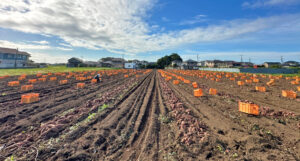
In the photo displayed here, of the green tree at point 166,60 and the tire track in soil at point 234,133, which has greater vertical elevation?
the green tree at point 166,60

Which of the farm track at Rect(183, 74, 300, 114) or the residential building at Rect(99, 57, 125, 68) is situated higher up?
the residential building at Rect(99, 57, 125, 68)

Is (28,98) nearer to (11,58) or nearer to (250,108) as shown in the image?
(250,108)

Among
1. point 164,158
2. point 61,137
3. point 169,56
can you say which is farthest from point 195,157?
point 169,56

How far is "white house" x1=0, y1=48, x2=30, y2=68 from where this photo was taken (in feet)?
186

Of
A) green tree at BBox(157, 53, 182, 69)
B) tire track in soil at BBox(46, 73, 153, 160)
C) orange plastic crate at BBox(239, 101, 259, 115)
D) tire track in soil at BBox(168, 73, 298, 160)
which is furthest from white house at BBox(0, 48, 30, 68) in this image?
green tree at BBox(157, 53, 182, 69)

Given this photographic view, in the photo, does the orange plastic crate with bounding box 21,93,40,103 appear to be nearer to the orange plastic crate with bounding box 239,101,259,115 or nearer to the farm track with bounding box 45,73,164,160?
the farm track with bounding box 45,73,164,160

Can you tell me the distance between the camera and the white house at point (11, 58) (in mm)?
56625

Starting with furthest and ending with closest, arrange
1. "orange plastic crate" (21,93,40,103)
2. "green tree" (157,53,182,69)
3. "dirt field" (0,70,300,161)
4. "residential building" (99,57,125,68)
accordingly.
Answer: "green tree" (157,53,182,69)
"residential building" (99,57,125,68)
"orange plastic crate" (21,93,40,103)
"dirt field" (0,70,300,161)

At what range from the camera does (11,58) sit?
61188 mm

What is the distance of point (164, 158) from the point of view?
3887 mm

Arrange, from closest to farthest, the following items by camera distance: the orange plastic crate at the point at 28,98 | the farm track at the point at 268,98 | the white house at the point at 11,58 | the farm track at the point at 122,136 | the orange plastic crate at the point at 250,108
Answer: the farm track at the point at 122,136 < the orange plastic crate at the point at 250,108 < the farm track at the point at 268,98 < the orange plastic crate at the point at 28,98 < the white house at the point at 11,58

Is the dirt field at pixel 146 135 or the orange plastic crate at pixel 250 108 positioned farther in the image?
the orange plastic crate at pixel 250 108

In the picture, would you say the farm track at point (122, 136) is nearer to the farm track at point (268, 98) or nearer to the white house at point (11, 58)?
the farm track at point (268, 98)

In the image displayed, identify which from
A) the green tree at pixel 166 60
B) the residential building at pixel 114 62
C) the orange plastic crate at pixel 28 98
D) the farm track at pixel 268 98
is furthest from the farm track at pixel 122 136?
the green tree at pixel 166 60
